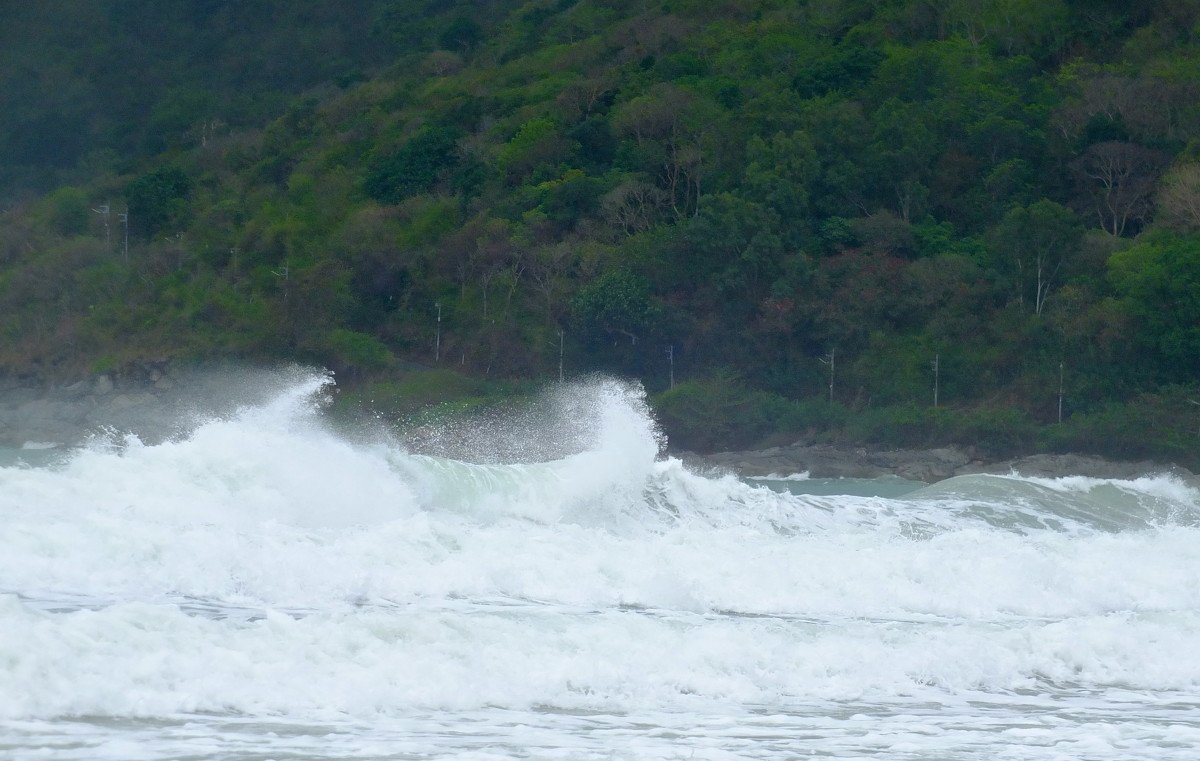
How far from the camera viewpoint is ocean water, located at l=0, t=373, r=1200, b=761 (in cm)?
782

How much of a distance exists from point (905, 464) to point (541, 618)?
28536 mm

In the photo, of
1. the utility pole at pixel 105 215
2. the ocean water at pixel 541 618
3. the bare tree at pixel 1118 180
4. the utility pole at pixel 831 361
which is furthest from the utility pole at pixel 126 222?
the ocean water at pixel 541 618

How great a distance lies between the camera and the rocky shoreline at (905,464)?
35.5 metres

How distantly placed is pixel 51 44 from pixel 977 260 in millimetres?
41430

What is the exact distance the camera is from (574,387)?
4269cm

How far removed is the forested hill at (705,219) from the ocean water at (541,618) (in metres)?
22.6

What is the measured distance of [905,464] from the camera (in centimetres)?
3766

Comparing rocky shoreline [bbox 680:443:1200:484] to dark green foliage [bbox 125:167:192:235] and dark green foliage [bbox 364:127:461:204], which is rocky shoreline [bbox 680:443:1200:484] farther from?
dark green foliage [bbox 125:167:192:235]

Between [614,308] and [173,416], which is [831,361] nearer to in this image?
[614,308]

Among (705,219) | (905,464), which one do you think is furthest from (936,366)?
(705,219)

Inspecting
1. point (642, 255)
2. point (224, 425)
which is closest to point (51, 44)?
point (642, 255)

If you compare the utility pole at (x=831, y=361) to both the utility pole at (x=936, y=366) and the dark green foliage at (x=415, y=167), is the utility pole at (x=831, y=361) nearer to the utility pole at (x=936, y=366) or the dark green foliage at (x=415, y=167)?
the utility pole at (x=936, y=366)

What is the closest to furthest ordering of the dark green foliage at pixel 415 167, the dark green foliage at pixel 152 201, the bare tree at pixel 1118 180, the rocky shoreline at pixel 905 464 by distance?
the rocky shoreline at pixel 905 464, the bare tree at pixel 1118 180, the dark green foliage at pixel 415 167, the dark green foliage at pixel 152 201

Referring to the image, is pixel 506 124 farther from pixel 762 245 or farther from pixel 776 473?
pixel 776 473
